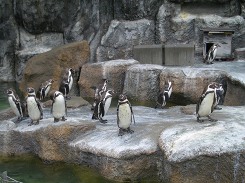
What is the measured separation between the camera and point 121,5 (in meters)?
14.6

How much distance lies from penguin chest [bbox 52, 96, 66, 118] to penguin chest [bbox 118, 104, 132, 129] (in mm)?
1268

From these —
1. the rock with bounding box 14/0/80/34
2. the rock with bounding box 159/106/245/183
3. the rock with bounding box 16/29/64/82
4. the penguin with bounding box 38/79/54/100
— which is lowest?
the rock with bounding box 159/106/245/183

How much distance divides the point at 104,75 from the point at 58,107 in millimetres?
4521

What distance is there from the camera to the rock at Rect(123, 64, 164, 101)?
11680mm

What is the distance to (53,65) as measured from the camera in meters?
12.4

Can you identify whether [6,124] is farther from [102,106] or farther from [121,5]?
[121,5]

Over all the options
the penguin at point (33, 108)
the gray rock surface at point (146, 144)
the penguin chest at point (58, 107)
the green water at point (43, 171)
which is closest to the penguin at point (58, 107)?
the penguin chest at point (58, 107)

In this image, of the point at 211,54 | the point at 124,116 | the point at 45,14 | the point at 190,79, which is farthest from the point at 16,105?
the point at 45,14

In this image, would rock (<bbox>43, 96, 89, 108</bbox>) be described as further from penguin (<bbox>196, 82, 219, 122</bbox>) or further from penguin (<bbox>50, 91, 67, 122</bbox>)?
penguin (<bbox>196, 82, 219, 122</bbox>)

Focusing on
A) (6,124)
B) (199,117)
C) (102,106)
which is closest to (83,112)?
(102,106)

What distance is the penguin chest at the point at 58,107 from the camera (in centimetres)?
770

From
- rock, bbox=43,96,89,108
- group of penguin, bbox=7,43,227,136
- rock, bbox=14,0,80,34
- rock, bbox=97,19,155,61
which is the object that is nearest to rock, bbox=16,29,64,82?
rock, bbox=14,0,80,34

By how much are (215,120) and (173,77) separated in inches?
167

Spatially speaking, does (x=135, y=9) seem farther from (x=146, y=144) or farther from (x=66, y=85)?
(x=146, y=144)
